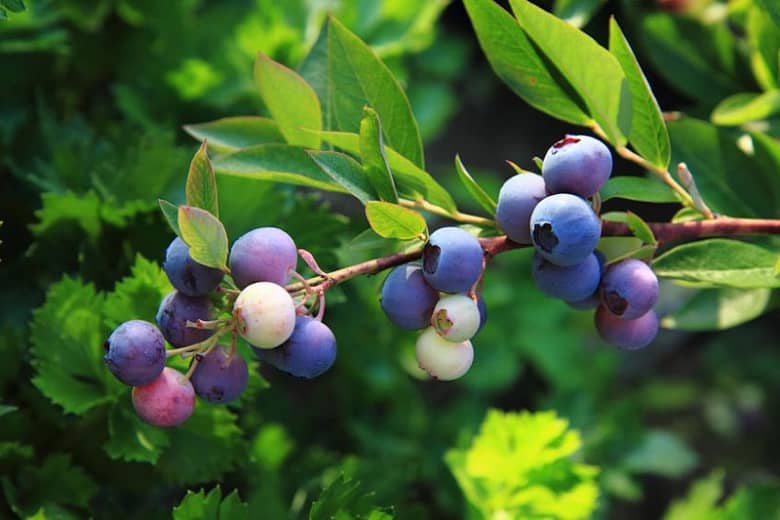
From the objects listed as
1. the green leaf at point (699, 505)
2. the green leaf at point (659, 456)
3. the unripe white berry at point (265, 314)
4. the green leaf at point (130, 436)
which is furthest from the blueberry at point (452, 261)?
the green leaf at point (659, 456)

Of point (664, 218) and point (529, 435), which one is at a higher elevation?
point (529, 435)

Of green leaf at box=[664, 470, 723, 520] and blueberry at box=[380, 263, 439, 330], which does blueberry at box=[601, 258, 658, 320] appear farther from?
green leaf at box=[664, 470, 723, 520]

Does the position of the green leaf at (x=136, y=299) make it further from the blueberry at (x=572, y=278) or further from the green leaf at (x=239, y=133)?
the blueberry at (x=572, y=278)

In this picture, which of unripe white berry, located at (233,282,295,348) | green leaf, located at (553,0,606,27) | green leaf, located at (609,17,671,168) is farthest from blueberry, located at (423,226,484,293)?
green leaf, located at (553,0,606,27)

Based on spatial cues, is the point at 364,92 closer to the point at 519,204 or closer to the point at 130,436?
the point at 519,204

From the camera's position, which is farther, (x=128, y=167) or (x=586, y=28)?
(x=586, y=28)

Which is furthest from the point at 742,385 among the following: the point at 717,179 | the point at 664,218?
the point at 717,179

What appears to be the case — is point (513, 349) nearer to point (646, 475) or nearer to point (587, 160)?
point (646, 475)
